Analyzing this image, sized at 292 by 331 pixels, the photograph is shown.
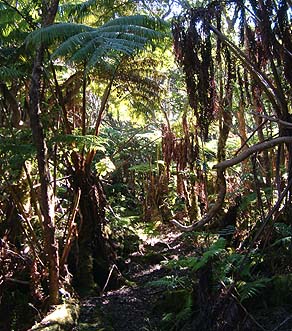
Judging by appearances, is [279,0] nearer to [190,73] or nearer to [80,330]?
[190,73]

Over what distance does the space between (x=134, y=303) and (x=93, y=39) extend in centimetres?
293

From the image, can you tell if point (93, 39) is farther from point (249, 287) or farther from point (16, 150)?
point (249, 287)

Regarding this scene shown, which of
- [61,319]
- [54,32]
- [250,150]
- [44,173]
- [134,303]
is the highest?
[54,32]

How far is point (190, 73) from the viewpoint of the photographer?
3531mm

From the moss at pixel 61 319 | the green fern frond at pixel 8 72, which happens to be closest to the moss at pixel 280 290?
the moss at pixel 61 319

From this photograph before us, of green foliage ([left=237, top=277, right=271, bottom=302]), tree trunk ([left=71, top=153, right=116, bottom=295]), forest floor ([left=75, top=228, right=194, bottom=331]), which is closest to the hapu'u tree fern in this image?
tree trunk ([left=71, top=153, right=116, bottom=295])

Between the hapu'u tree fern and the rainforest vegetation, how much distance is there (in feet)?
0.04

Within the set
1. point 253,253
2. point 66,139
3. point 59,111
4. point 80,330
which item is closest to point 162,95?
point 59,111

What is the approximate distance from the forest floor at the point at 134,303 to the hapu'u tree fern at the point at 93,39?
250 cm

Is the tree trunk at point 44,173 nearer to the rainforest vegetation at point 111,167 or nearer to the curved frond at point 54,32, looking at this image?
the rainforest vegetation at point 111,167

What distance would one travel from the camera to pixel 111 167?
18.6 ft

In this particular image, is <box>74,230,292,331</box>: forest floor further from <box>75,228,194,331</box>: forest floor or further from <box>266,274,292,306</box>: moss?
<box>266,274,292,306</box>: moss

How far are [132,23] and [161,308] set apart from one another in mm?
3071

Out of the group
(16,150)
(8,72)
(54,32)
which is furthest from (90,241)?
(54,32)
